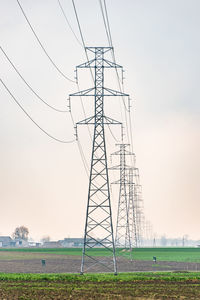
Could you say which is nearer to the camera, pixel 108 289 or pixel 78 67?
pixel 108 289

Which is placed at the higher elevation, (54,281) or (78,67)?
(78,67)

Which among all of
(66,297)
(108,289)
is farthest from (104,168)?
(66,297)

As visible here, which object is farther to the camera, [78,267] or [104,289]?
[78,267]

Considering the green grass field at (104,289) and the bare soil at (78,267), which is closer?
the green grass field at (104,289)

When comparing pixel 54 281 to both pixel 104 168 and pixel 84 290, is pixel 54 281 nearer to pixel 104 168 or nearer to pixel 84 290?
pixel 84 290

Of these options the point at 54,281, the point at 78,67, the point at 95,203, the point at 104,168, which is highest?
the point at 78,67

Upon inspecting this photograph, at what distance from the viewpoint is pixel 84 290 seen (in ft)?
114

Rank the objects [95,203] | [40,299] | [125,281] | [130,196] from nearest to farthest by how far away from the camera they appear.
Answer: [40,299] < [125,281] < [95,203] < [130,196]

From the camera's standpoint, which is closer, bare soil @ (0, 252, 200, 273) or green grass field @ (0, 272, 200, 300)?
green grass field @ (0, 272, 200, 300)

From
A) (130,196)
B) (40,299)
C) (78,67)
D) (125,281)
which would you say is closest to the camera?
(40,299)

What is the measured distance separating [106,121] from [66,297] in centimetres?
2786

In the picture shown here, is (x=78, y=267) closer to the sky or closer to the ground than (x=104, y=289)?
closer to the ground

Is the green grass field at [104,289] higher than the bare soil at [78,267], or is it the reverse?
the green grass field at [104,289]

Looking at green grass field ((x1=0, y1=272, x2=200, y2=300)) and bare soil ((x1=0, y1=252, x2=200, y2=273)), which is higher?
green grass field ((x1=0, y1=272, x2=200, y2=300))
